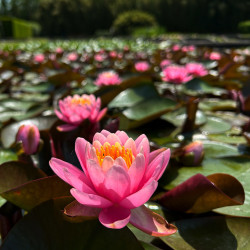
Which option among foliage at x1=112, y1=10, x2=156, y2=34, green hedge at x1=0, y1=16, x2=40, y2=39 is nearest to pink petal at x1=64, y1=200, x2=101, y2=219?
foliage at x1=112, y1=10, x2=156, y2=34

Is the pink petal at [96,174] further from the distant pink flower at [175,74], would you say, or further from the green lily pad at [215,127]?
the distant pink flower at [175,74]

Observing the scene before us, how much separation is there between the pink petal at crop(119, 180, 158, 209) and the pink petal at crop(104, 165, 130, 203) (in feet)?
0.03

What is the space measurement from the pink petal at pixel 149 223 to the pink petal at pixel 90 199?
0.13 feet

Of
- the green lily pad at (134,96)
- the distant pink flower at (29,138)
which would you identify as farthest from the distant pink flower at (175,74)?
the distant pink flower at (29,138)

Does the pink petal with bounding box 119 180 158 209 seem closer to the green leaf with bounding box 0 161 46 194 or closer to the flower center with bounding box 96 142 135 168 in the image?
the flower center with bounding box 96 142 135 168

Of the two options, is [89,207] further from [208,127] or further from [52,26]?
[52,26]

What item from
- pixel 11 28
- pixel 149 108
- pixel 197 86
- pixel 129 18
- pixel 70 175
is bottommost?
pixel 11 28

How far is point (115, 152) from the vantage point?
440 millimetres

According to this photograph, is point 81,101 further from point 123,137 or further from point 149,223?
point 149,223

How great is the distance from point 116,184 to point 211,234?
216 millimetres

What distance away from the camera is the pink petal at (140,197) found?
0.36 metres

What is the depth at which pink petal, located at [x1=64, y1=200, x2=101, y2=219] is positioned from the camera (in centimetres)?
39

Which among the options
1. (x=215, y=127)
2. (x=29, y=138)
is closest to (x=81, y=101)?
(x=29, y=138)

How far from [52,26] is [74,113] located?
27.6 metres
